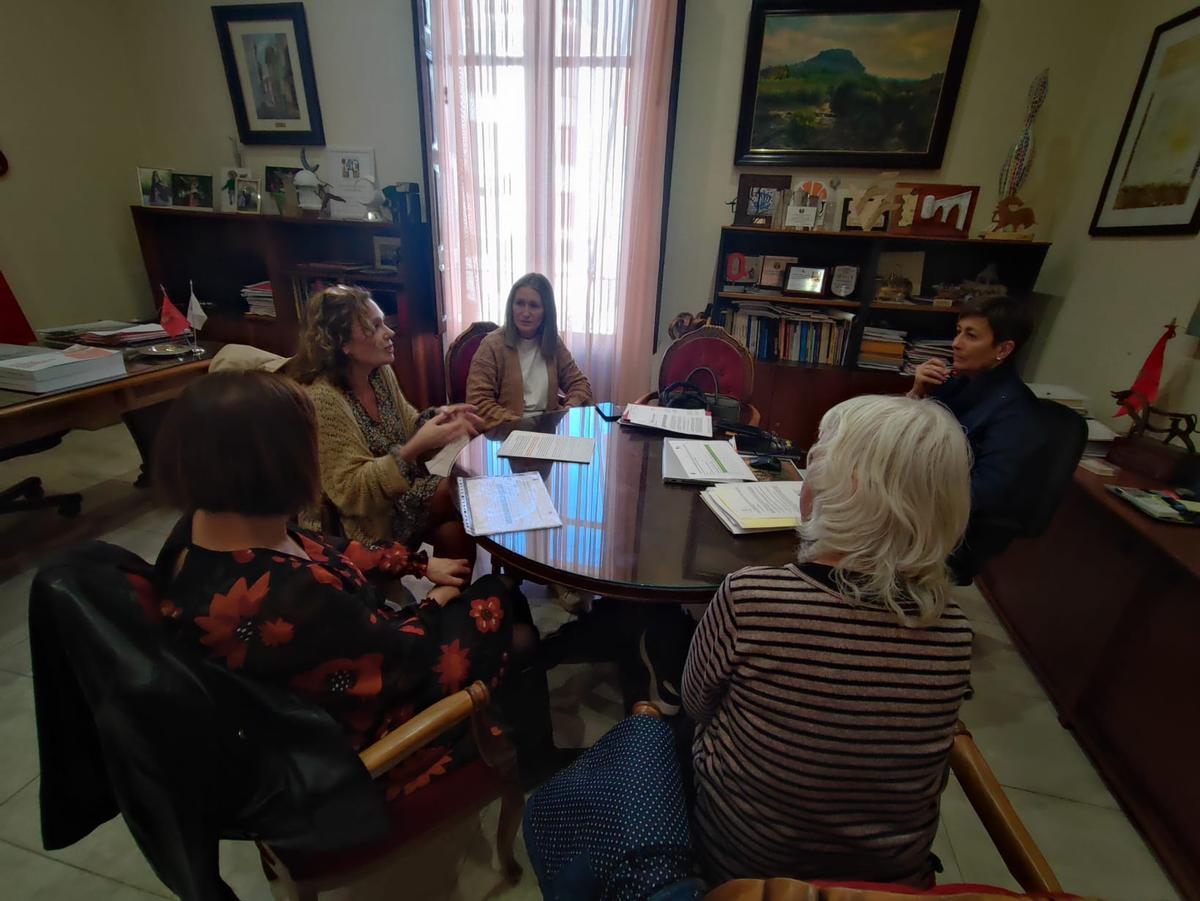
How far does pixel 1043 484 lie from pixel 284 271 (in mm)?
3781

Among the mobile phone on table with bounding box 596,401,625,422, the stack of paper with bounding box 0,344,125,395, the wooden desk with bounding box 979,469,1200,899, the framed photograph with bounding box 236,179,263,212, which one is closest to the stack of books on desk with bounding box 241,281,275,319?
the framed photograph with bounding box 236,179,263,212

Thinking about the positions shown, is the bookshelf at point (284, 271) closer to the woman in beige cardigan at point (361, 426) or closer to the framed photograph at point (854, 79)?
the woman in beige cardigan at point (361, 426)

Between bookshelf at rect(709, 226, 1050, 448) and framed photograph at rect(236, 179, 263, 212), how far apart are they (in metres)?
2.82

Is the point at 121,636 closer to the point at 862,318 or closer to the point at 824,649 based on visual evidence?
the point at 824,649

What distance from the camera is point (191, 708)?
608 mm

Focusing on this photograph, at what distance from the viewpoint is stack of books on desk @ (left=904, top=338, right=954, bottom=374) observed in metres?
2.72

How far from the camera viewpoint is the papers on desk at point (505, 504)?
3.87 feet

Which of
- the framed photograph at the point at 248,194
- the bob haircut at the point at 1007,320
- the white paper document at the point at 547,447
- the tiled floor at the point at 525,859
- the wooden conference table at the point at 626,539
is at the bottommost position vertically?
the tiled floor at the point at 525,859

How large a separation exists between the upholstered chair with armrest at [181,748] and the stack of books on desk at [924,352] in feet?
9.04

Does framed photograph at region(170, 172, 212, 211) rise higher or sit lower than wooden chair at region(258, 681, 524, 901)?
higher

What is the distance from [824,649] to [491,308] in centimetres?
295

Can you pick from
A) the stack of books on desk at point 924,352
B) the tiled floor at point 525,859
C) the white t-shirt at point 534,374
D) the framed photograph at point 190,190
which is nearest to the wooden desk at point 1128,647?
the tiled floor at point 525,859

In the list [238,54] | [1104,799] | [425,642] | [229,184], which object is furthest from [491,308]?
[1104,799]

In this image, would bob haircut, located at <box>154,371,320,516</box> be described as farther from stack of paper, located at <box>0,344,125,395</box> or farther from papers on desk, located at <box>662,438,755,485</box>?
stack of paper, located at <box>0,344,125,395</box>
